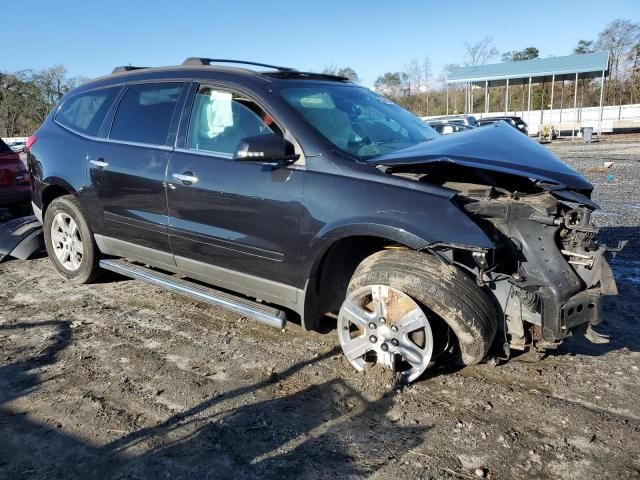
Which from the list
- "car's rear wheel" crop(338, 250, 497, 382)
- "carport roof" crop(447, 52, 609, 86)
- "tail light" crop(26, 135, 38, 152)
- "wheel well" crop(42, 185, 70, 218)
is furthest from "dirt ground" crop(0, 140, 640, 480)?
"carport roof" crop(447, 52, 609, 86)

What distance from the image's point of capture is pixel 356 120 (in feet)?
13.0

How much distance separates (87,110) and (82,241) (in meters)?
1.24

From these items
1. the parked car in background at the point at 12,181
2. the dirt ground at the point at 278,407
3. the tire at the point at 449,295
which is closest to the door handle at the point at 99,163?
the dirt ground at the point at 278,407

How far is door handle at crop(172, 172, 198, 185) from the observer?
12.8 ft

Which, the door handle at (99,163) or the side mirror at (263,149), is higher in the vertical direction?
the side mirror at (263,149)

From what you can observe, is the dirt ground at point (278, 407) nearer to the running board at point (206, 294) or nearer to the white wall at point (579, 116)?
the running board at point (206, 294)

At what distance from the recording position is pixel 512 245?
3.04 m

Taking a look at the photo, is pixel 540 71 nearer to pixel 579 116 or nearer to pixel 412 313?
pixel 579 116

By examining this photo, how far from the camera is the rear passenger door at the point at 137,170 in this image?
13.8ft

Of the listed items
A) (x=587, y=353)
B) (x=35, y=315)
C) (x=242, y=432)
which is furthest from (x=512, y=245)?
(x=35, y=315)

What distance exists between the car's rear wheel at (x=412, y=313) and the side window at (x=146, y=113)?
2.05 m

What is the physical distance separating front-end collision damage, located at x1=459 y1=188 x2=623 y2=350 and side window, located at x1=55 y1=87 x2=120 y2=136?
3425 mm

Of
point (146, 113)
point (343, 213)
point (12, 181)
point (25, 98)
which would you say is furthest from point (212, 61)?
point (25, 98)

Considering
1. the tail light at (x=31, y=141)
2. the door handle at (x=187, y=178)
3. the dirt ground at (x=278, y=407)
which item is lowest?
the dirt ground at (x=278, y=407)
